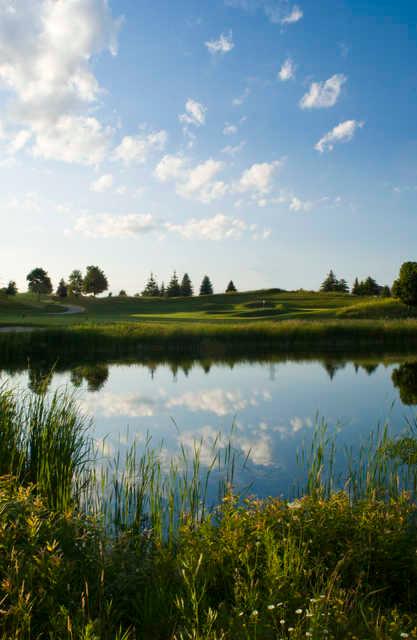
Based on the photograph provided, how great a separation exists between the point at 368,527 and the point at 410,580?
55 centimetres

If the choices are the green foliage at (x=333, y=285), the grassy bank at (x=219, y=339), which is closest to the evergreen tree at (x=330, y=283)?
the green foliage at (x=333, y=285)

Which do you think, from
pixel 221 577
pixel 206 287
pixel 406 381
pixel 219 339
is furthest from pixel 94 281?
pixel 221 577

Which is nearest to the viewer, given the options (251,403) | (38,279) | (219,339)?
(251,403)

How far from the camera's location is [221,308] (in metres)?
65.5

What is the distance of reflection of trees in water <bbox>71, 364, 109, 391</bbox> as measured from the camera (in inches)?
765

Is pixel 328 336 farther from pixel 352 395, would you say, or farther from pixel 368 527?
pixel 368 527

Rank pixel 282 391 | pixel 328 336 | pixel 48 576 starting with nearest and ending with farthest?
pixel 48 576
pixel 282 391
pixel 328 336

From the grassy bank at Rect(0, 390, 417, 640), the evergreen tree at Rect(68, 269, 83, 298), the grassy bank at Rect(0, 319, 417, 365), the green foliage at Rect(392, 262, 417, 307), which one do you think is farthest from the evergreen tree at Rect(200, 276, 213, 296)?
the grassy bank at Rect(0, 390, 417, 640)

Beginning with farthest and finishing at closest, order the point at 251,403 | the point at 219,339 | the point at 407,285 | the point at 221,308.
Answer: the point at 221,308
the point at 407,285
the point at 219,339
the point at 251,403

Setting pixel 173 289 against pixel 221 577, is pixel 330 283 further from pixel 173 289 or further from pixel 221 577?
pixel 221 577

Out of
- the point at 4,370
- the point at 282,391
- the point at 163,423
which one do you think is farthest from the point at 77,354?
the point at 163,423

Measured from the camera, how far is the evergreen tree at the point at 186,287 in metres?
98.6

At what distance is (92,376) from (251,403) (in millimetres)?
9823

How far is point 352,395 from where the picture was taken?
54.1 feet
